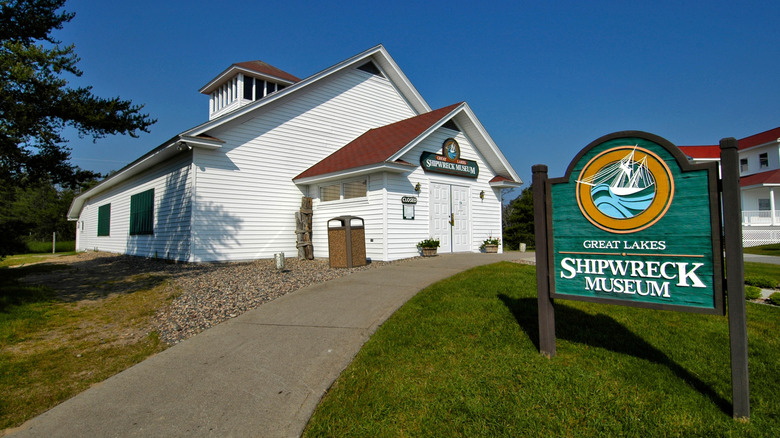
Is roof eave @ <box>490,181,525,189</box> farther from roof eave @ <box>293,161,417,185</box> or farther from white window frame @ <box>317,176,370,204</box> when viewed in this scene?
white window frame @ <box>317,176,370,204</box>

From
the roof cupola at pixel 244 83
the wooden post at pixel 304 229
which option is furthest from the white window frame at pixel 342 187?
the roof cupola at pixel 244 83

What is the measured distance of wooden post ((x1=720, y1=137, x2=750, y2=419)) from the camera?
3.10m

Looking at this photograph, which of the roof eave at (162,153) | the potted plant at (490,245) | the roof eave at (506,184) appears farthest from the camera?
the roof eave at (506,184)

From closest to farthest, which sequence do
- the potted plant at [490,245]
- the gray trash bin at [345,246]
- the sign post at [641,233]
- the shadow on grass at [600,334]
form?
the sign post at [641,233] → the shadow on grass at [600,334] → the gray trash bin at [345,246] → the potted plant at [490,245]

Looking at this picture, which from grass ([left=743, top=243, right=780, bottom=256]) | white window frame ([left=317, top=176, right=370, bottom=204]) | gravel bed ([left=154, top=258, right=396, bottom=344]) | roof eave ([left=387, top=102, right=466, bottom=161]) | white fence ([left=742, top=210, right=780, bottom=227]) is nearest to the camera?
gravel bed ([left=154, top=258, right=396, bottom=344])

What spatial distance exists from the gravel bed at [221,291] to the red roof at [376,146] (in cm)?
332

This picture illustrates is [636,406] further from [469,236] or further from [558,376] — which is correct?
[469,236]

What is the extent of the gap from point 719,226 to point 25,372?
7017 mm

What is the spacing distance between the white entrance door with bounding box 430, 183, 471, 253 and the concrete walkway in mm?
7311

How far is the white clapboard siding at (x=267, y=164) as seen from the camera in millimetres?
13133

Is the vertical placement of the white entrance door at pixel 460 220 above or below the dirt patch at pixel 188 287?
above

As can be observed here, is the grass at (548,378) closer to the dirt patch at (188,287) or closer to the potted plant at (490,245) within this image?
the dirt patch at (188,287)

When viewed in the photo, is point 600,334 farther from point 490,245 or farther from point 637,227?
point 490,245

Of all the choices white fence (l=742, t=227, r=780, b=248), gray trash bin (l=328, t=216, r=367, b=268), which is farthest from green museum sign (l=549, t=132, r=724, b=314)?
white fence (l=742, t=227, r=780, b=248)
